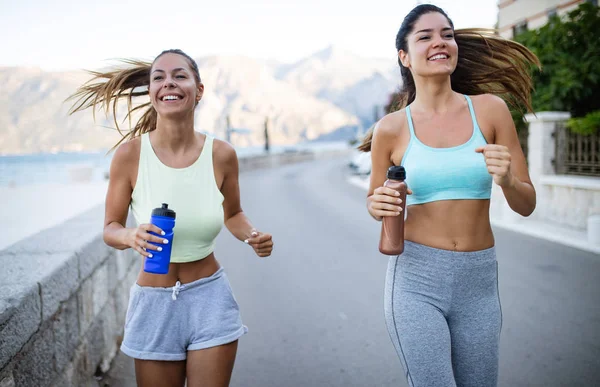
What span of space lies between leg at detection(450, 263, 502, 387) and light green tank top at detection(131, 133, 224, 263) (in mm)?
1178

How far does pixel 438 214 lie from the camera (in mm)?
2377

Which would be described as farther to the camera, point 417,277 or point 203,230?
point 203,230

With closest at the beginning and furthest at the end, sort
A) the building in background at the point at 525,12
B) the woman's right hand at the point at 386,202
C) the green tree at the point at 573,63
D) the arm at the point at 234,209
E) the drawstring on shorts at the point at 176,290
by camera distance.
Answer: the woman's right hand at the point at 386,202 → the drawstring on shorts at the point at 176,290 → the arm at the point at 234,209 → the green tree at the point at 573,63 → the building in background at the point at 525,12

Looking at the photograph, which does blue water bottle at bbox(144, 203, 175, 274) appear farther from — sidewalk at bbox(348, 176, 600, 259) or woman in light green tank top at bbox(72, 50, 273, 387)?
sidewalk at bbox(348, 176, 600, 259)

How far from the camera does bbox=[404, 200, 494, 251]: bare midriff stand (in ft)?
7.74

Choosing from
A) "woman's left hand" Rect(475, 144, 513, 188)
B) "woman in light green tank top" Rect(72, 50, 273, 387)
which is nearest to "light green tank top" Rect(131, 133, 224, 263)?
"woman in light green tank top" Rect(72, 50, 273, 387)

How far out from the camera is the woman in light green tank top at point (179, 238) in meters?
2.50

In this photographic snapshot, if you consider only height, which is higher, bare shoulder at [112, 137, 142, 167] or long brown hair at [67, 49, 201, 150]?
long brown hair at [67, 49, 201, 150]

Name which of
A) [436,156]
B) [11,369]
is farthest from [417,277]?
[11,369]

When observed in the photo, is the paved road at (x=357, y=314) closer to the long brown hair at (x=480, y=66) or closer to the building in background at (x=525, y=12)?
the long brown hair at (x=480, y=66)

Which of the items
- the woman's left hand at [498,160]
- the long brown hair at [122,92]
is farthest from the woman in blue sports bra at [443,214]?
the long brown hair at [122,92]

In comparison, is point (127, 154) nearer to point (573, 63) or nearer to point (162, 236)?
point (162, 236)

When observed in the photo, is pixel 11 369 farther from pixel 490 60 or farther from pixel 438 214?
pixel 490 60

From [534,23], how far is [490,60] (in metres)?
26.6
